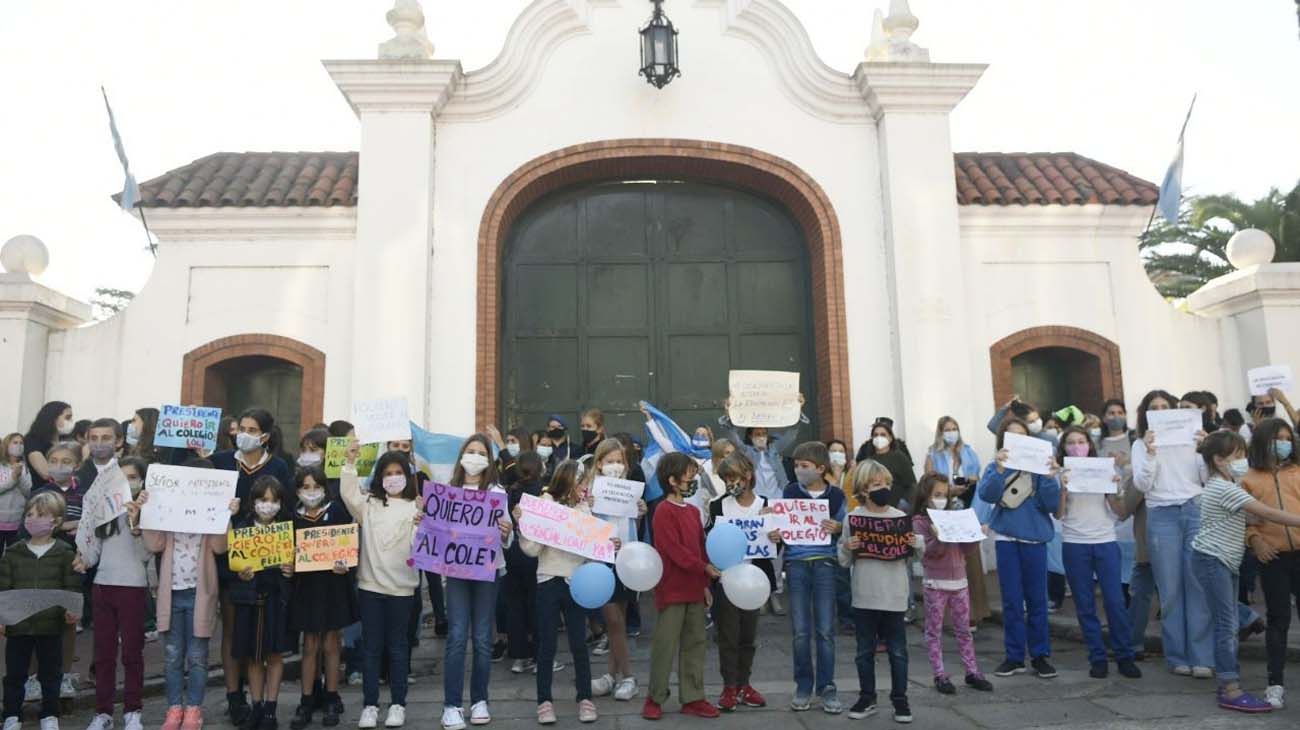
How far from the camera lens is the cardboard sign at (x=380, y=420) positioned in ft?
22.7

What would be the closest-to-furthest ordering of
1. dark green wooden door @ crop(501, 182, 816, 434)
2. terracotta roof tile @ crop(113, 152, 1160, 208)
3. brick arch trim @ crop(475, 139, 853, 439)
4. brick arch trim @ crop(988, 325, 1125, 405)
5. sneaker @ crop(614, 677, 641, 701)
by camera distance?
sneaker @ crop(614, 677, 641, 701), brick arch trim @ crop(475, 139, 853, 439), terracotta roof tile @ crop(113, 152, 1160, 208), brick arch trim @ crop(988, 325, 1125, 405), dark green wooden door @ crop(501, 182, 816, 434)

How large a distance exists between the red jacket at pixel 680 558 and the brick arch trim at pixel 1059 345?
7.19 meters

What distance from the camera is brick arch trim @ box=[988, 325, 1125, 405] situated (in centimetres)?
1206

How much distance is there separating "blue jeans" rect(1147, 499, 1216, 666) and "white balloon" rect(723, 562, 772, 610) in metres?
3.21

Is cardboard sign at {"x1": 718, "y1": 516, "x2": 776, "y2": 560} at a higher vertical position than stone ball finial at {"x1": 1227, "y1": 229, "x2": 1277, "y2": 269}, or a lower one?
lower

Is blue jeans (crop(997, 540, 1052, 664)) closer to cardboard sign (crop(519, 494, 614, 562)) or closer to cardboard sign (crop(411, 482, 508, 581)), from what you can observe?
cardboard sign (crop(519, 494, 614, 562))

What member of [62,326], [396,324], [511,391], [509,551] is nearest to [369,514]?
[509,551]

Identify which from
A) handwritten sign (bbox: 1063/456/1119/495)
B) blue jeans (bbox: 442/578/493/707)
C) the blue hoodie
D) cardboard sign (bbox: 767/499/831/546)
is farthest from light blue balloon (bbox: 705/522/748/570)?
handwritten sign (bbox: 1063/456/1119/495)

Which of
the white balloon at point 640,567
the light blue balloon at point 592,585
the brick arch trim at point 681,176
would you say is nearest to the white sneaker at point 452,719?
the light blue balloon at point 592,585

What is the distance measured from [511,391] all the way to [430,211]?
2495 millimetres

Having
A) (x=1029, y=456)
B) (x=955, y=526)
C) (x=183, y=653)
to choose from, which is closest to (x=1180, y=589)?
(x=1029, y=456)

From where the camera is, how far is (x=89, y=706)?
668 cm

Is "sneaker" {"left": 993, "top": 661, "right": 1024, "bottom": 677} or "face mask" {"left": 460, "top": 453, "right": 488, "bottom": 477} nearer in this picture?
"face mask" {"left": 460, "top": 453, "right": 488, "bottom": 477}

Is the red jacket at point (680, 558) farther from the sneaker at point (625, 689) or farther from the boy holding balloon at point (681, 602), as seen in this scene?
the sneaker at point (625, 689)
